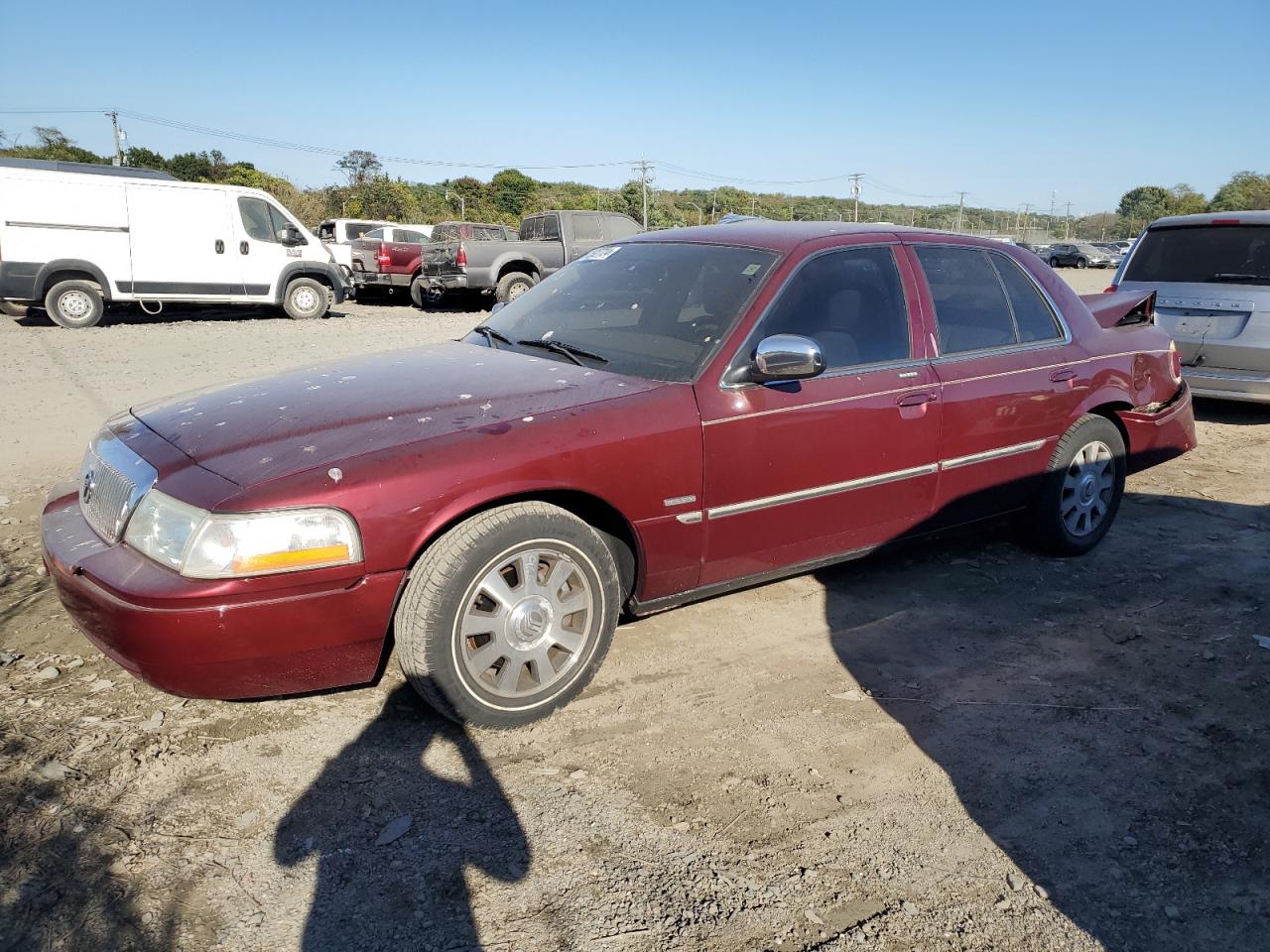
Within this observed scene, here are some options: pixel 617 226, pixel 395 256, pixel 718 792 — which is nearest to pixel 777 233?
pixel 718 792

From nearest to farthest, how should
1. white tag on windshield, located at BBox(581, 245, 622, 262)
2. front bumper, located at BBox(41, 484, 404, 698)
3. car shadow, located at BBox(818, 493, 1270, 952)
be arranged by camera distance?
car shadow, located at BBox(818, 493, 1270, 952), front bumper, located at BBox(41, 484, 404, 698), white tag on windshield, located at BBox(581, 245, 622, 262)

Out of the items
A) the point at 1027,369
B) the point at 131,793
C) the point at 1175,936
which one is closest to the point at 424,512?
the point at 131,793

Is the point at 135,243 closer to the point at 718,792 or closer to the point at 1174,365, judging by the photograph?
the point at 1174,365

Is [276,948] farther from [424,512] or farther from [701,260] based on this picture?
[701,260]

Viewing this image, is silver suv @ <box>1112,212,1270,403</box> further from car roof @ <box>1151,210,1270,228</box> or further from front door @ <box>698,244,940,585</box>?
front door @ <box>698,244,940,585</box>

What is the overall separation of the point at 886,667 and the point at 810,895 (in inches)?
56.1

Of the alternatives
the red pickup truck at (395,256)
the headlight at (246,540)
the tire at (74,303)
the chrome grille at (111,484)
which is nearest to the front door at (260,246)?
the tire at (74,303)

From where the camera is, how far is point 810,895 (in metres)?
2.36

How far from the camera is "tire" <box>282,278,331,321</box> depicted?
1520 cm

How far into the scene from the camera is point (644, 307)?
3.94 meters

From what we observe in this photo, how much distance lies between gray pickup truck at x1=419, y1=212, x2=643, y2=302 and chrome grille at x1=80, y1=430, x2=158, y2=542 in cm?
1254

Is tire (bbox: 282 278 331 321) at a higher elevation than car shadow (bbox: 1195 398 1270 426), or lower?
higher

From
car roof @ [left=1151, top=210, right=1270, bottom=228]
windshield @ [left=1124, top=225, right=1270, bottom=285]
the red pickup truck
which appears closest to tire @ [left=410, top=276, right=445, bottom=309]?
the red pickup truck

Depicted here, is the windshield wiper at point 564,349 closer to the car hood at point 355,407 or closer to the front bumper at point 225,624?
the car hood at point 355,407
